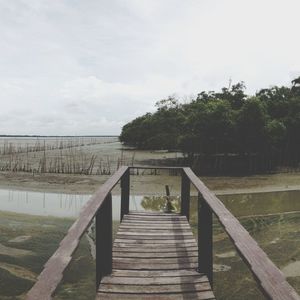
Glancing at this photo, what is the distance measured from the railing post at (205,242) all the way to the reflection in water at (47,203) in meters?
8.27

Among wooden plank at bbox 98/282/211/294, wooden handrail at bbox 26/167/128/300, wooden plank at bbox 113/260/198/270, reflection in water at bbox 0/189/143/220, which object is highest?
wooden handrail at bbox 26/167/128/300

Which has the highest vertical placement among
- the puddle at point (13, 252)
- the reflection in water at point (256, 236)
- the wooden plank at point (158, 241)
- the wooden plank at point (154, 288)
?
the wooden plank at point (158, 241)

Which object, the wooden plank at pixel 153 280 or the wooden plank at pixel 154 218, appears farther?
the wooden plank at pixel 154 218

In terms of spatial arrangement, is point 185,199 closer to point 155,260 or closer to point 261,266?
point 155,260

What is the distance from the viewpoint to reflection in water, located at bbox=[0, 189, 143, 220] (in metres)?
13.1

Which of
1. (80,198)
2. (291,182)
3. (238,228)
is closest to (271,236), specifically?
(238,228)

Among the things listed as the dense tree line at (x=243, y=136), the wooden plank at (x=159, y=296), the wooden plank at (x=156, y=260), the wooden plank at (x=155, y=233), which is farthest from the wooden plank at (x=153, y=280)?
the dense tree line at (x=243, y=136)

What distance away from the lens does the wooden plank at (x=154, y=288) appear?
347 cm

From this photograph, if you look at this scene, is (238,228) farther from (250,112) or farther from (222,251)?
(250,112)

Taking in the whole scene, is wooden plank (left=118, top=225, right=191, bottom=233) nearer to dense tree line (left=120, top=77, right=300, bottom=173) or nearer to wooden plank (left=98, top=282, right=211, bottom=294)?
wooden plank (left=98, top=282, right=211, bottom=294)

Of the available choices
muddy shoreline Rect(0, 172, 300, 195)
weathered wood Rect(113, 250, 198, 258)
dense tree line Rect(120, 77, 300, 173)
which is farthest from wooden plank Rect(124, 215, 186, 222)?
dense tree line Rect(120, 77, 300, 173)

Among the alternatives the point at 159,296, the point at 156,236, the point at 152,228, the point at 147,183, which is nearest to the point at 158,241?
the point at 156,236

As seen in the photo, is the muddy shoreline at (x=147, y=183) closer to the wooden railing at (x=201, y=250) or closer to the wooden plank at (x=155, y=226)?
the wooden plank at (x=155, y=226)

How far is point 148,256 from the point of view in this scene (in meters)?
4.45
